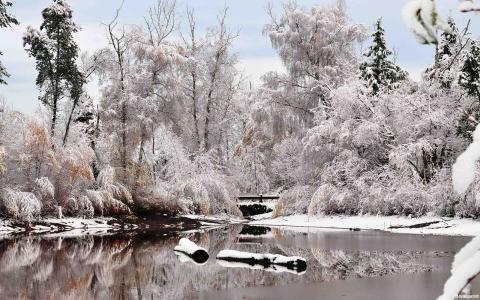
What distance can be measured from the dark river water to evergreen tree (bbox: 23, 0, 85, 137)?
1060cm

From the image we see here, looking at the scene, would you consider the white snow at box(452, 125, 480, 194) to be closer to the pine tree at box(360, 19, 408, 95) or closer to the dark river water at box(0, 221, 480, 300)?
the dark river water at box(0, 221, 480, 300)

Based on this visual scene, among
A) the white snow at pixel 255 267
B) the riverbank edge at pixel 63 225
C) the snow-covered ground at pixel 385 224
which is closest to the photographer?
the white snow at pixel 255 267

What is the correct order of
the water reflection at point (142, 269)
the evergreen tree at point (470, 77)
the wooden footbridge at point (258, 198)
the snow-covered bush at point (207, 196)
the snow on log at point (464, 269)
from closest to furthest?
the snow on log at point (464, 269) → the water reflection at point (142, 269) → the evergreen tree at point (470, 77) → the snow-covered bush at point (207, 196) → the wooden footbridge at point (258, 198)

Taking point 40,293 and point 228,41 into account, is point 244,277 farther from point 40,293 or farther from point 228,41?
point 228,41

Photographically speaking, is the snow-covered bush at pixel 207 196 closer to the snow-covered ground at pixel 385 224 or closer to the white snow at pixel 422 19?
the snow-covered ground at pixel 385 224

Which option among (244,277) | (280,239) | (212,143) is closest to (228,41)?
(212,143)

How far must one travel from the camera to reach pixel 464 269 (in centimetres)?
65

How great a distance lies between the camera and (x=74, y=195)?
80.4ft

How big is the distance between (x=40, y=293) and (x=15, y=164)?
1582cm

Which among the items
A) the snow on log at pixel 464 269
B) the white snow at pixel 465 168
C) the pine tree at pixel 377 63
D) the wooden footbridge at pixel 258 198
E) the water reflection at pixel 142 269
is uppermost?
the pine tree at pixel 377 63

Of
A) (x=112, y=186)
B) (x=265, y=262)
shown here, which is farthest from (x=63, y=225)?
(x=265, y=262)

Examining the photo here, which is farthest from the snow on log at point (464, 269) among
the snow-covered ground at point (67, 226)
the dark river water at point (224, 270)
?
the snow-covered ground at point (67, 226)

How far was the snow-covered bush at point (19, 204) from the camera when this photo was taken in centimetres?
2161

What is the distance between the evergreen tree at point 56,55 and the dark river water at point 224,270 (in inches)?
417
